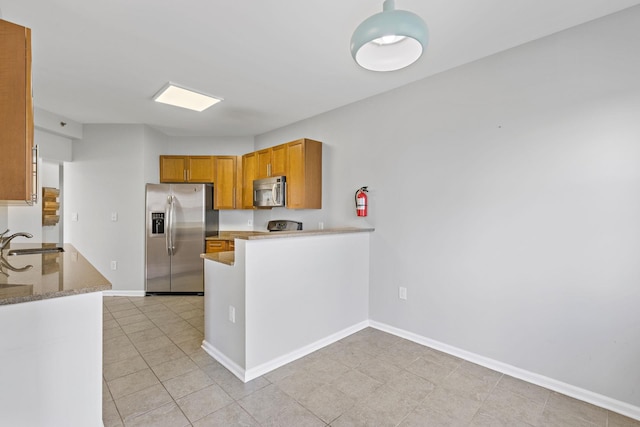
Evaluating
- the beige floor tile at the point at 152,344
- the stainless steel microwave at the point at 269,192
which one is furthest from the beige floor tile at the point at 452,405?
the stainless steel microwave at the point at 269,192

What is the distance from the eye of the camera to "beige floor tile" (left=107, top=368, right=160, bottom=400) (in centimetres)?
209

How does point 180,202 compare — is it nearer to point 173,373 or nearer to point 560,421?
point 173,373

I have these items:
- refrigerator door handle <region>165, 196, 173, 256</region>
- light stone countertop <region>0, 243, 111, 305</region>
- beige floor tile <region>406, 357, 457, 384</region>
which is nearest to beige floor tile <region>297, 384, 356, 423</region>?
beige floor tile <region>406, 357, 457, 384</region>

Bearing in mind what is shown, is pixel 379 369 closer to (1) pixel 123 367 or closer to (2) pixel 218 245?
(1) pixel 123 367

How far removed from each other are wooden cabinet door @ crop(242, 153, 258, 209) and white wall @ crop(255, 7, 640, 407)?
2064 mm

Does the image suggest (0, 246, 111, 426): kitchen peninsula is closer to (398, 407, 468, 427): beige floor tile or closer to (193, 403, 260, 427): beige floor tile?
(193, 403, 260, 427): beige floor tile

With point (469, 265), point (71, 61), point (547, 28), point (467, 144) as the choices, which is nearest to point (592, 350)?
point (469, 265)

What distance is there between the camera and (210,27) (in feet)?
6.93

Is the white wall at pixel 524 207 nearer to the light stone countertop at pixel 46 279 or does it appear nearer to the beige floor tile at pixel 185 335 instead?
the beige floor tile at pixel 185 335

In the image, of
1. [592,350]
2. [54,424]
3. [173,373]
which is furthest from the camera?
[173,373]

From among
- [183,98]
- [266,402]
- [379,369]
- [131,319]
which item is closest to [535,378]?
[379,369]

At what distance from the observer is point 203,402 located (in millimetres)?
1972

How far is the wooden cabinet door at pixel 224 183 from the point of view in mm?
4871

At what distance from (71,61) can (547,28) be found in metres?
3.85
